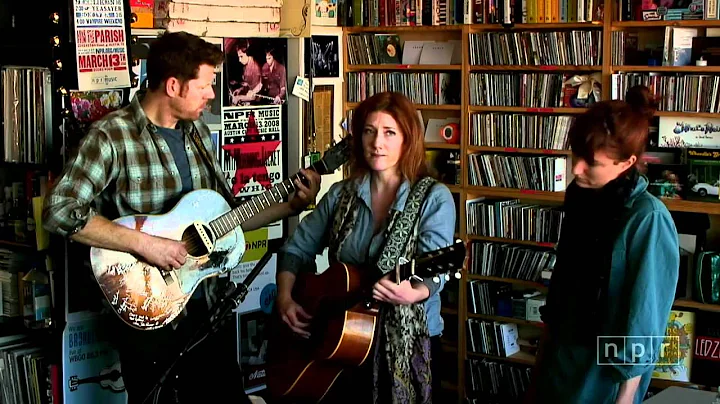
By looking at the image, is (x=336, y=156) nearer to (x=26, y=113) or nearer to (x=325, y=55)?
(x=26, y=113)

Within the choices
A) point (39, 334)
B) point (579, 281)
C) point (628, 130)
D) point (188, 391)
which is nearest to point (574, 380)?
A: point (579, 281)

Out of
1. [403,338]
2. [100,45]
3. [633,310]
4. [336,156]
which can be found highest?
[100,45]

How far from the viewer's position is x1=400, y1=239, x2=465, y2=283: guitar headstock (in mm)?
2797

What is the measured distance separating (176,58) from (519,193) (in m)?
2.15

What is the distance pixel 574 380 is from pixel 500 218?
242 cm

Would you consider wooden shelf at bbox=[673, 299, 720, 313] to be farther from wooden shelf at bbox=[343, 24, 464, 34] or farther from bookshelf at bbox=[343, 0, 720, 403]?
wooden shelf at bbox=[343, 24, 464, 34]

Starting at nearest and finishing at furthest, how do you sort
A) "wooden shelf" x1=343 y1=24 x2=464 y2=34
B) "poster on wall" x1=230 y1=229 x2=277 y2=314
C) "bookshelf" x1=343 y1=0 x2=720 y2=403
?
1. "bookshelf" x1=343 y1=0 x2=720 y2=403
2. "poster on wall" x1=230 y1=229 x2=277 y2=314
3. "wooden shelf" x1=343 y1=24 x2=464 y2=34

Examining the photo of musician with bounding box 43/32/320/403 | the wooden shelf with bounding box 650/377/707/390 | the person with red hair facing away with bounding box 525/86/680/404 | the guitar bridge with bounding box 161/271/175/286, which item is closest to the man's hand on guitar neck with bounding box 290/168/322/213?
the photo of musician with bounding box 43/32/320/403

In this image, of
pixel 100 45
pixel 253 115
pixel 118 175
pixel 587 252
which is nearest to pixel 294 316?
pixel 118 175

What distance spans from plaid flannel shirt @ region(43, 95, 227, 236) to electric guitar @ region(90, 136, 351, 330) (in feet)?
0.25

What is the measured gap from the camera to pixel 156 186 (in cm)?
329

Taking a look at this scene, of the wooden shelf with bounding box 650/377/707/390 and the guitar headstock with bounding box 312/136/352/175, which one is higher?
the guitar headstock with bounding box 312/136/352/175

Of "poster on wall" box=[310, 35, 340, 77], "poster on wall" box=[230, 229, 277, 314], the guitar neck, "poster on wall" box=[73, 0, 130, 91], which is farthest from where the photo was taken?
"poster on wall" box=[310, 35, 340, 77]

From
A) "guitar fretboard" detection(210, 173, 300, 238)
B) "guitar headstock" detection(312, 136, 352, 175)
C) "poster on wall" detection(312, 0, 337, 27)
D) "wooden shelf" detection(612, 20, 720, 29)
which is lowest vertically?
"guitar fretboard" detection(210, 173, 300, 238)
